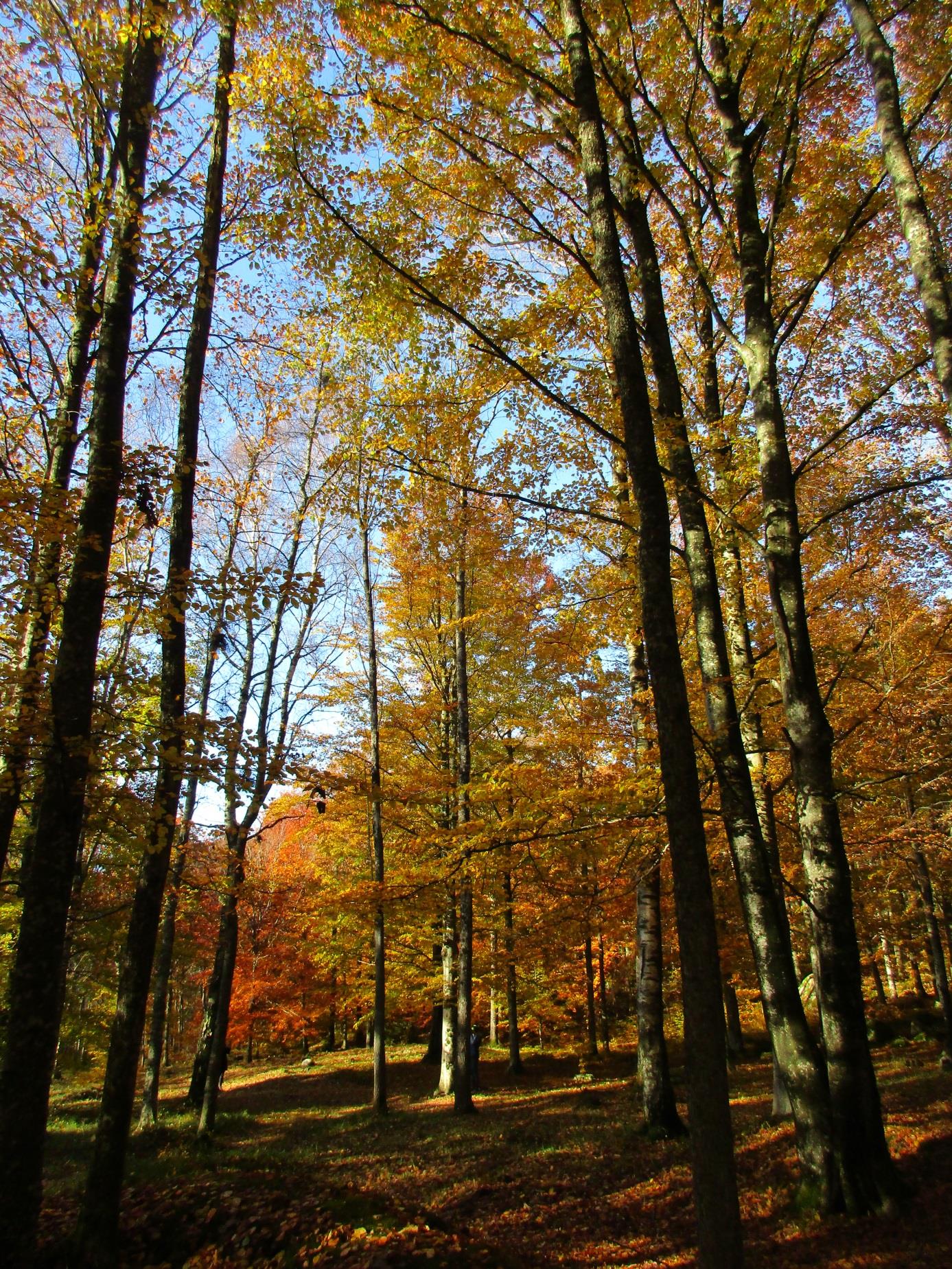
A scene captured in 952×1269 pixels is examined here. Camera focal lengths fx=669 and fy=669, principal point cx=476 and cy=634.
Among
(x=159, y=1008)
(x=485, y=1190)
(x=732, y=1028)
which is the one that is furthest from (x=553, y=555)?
(x=732, y=1028)

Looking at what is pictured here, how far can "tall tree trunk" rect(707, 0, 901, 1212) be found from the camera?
520cm

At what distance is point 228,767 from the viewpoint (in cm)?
577

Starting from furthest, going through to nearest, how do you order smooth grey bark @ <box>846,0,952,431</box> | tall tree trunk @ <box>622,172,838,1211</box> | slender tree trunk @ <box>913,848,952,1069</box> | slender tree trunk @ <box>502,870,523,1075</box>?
slender tree trunk @ <box>502,870,523,1075</box>
slender tree trunk @ <box>913,848,952,1069</box>
tall tree trunk @ <box>622,172,838,1211</box>
smooth grey bark @ <box>846,0,952,431</box>

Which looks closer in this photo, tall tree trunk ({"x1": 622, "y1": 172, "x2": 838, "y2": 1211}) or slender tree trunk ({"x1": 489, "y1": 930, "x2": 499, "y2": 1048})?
tall tree trunk ({"x1": 622, "y1": 172, "x2": 838, "y2": 1211})

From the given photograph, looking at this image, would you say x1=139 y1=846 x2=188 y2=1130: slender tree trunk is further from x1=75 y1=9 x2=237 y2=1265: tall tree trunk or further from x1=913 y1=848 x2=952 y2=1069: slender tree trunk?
x1=913 y1=848 x2=952 y2=1069: slender tree trunk

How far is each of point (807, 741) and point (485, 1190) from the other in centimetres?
607

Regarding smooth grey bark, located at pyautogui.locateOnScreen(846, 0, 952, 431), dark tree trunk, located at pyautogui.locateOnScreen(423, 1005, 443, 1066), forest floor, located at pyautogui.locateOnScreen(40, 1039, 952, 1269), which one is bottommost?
dark tree trunk, located at pyautogui.locateOnScreen(423, 1005, 443, 1066)

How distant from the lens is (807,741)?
5.86m

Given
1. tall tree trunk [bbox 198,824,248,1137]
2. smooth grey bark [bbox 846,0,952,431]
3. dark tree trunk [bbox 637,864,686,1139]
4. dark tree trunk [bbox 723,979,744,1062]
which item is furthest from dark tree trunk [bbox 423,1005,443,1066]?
smooth grey bark [bbox 846,0,952,431]

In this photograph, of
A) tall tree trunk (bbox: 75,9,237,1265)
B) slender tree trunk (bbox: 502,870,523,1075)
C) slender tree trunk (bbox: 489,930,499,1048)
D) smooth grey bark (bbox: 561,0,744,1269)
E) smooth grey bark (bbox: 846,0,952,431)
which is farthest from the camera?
slender tree trunk (bbox: 489,930,499,1048)

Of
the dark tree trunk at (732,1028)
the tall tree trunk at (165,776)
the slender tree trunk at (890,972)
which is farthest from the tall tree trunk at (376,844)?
the slender tree trunk at (890,972)

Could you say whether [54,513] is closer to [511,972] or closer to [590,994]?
[511,972]

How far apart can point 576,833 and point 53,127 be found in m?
10.2

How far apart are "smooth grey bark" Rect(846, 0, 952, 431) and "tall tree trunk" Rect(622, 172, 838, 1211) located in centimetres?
201
